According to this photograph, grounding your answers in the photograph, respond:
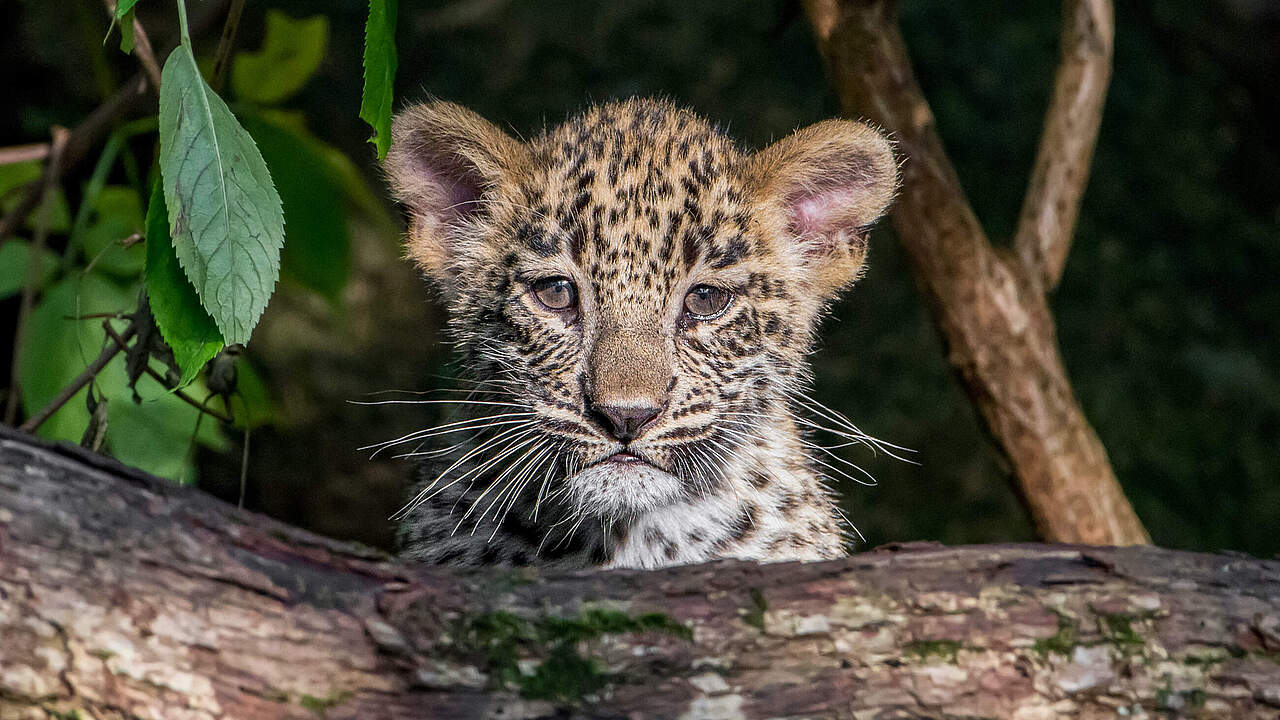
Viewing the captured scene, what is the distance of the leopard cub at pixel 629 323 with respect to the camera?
168 inches

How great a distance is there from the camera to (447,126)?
4.70m

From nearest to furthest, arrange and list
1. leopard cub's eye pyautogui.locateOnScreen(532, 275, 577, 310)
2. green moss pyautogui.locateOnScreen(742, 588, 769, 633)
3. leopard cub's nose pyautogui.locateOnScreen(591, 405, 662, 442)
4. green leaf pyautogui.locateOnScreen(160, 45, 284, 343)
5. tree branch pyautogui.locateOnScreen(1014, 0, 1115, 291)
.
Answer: green moss pyautogui.locateOnScreen(742, 588, 769, 633)
green leaf pyautogui.locateOnScreen(160, 45, 284, 343)
leopard cub's nose pyautogui.locateOnScreen(591, 405, 662, 442)
leopard cub's eye pyautogui.locateOnScreen(532, 275, 577, 310)
tree branch pyautogui.locateOnScreen(1014, 0, 1115, 291)

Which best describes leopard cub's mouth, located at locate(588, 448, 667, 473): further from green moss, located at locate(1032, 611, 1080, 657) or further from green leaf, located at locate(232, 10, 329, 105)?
green leaf, located at locate(232, 10, 329, 105)

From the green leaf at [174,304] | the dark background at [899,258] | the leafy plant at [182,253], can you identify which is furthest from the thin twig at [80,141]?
the green leaf at [174,304]

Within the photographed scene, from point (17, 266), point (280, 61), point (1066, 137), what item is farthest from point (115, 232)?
point (1066, 137)

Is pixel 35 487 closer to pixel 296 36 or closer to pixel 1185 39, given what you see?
pixel 296 36

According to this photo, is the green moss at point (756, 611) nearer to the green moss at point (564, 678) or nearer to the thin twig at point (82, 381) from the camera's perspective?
the green moss at point (564, 678)

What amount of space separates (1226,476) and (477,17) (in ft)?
18.6

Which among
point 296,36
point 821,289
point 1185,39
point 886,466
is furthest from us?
point 886,466

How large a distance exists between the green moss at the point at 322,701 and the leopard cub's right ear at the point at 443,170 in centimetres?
240

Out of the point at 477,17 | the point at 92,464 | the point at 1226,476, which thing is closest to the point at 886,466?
the point at 1226,476

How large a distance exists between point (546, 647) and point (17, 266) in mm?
3727

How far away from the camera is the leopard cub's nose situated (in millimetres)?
4023

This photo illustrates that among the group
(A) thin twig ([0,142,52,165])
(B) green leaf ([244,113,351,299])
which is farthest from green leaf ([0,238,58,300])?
(B) green leaf ([244,113,351,299])
